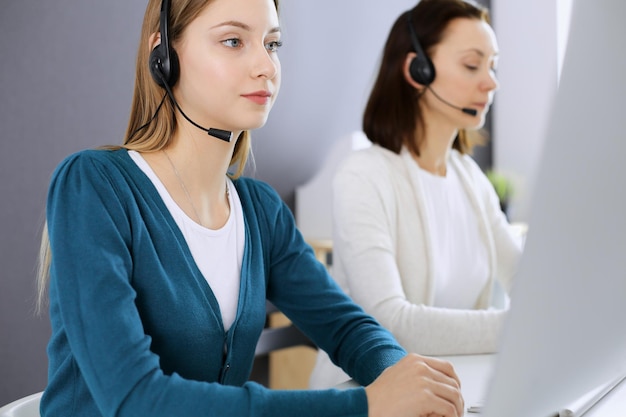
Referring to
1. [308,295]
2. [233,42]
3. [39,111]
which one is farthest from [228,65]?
[39,111]

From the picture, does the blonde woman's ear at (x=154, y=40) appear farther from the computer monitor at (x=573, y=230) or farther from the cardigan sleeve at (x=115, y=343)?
the computer monitor at (x=573, y=230)

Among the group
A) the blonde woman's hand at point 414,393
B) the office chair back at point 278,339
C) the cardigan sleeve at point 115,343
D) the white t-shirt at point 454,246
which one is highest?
the cardigan sleeve at point 115,343

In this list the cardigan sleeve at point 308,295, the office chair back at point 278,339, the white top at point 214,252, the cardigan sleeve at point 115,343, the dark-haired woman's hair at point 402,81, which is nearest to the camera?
the cardigan sleeve at point 115,343

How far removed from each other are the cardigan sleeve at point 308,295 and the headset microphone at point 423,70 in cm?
67

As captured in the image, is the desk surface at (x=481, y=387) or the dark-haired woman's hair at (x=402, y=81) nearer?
the desk surface at (x=481, y=387)

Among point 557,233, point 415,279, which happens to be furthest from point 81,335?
point 415,279

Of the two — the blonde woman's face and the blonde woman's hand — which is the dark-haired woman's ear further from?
the blonde woman's hand

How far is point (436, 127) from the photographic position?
177cm

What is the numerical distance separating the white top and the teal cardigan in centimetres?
2

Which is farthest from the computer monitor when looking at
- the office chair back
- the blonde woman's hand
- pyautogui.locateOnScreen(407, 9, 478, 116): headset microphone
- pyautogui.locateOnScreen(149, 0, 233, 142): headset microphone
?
the office chair back

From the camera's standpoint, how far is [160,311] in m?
0.92

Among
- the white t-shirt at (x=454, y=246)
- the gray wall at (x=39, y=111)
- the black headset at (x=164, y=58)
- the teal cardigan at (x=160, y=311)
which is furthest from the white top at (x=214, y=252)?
the gray wall at (x=39, y=111)

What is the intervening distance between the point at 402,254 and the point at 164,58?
2.53ft

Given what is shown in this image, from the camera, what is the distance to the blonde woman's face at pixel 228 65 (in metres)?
1.03
